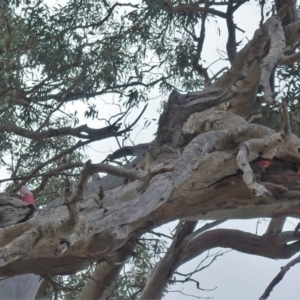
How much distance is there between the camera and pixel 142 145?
4012 millimetres

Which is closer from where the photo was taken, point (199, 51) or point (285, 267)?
point (285, 267)

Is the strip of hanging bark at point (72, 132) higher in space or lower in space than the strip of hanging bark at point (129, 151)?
higher

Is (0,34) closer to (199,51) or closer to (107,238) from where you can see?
(199,51)

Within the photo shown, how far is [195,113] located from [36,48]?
5.53 ft

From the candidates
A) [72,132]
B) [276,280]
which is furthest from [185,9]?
[276,280]

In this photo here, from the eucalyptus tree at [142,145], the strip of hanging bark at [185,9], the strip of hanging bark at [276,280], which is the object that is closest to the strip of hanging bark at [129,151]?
the eucalyptus tree at [142,145]

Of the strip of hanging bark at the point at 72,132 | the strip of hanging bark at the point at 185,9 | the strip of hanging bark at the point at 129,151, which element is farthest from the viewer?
the strip of hanging bark at the point at 185,9

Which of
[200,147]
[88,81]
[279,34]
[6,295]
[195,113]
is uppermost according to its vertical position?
[88,81]

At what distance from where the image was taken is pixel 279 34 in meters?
3.77

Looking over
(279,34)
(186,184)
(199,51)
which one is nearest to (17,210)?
(186,184)

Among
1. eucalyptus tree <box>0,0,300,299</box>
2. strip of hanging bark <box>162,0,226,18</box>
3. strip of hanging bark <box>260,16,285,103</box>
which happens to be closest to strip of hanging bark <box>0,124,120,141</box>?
eucalyptus tree <box>0,0,300,299</box>

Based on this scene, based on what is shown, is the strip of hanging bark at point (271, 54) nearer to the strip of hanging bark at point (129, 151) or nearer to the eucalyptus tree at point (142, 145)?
the eucalyptus tree at point (142, 145)

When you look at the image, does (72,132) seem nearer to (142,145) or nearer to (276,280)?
(142,145)

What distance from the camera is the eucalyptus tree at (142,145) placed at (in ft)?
8.88
